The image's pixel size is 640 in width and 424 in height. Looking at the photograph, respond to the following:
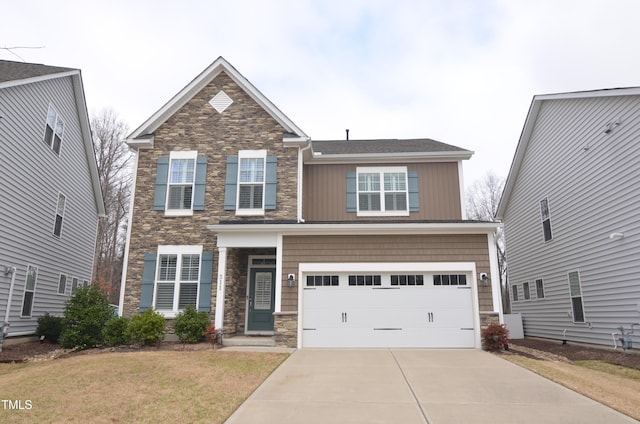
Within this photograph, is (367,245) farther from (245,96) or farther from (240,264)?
(245,96)

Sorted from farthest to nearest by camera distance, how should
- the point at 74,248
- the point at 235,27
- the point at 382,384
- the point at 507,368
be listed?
the point at 74,248 < the point at 235,27 < the point at 507,368 < the point at 382,384

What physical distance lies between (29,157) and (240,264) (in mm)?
7503

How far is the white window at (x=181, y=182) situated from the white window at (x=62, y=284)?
595 cm

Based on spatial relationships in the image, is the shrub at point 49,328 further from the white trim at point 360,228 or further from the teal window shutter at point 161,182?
the white trim at point 360,228

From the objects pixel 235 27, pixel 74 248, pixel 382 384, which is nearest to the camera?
pixel 382 384

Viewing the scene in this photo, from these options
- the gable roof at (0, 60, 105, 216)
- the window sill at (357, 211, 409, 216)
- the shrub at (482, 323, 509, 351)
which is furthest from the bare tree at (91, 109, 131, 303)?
the shrub at (482, 323, 509, 351)

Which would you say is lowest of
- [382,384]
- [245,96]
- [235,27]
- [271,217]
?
[382,384]

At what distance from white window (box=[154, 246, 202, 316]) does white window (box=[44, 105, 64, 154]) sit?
19.2ft

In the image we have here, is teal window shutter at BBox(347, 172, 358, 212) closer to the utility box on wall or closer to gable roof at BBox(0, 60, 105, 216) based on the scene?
the utility box on wall

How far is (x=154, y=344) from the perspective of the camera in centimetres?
1144

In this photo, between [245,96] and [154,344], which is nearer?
[154,344]

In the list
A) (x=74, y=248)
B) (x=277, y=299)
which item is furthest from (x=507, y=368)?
(x=74, y=248)

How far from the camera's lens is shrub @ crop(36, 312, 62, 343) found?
44.5ft

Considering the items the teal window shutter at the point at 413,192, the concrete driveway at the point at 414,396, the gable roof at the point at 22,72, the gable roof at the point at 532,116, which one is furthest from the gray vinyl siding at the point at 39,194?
the gable roof at the point at 532,116
